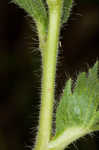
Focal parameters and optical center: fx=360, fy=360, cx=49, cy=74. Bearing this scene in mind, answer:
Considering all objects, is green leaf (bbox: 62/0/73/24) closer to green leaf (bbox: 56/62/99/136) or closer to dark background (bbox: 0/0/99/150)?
green leaf (bbox: 56/62/99/136)

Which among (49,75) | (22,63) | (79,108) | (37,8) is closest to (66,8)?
(37,8)

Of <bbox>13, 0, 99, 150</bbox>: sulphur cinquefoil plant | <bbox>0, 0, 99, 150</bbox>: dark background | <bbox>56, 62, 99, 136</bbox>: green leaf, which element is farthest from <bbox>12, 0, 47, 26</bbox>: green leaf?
<bbox>0, 0, 99, 150</bbox>: dark background

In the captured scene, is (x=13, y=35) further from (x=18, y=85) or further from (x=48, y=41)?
(x=48, y=41)

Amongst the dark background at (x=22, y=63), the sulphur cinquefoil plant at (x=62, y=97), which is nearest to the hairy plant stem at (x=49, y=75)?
the sulphur cinquefoil plant at (x=62, y=97)

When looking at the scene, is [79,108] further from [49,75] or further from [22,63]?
[22,63]

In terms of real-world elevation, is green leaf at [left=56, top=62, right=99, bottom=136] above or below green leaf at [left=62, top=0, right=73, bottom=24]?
below

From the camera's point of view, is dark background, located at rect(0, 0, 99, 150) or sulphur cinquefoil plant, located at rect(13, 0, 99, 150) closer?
sulphur cinquefoil plant, located at rect(13, 0, 99, 150)

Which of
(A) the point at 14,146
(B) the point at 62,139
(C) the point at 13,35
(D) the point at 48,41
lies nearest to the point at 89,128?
(B) the point at 62,139
